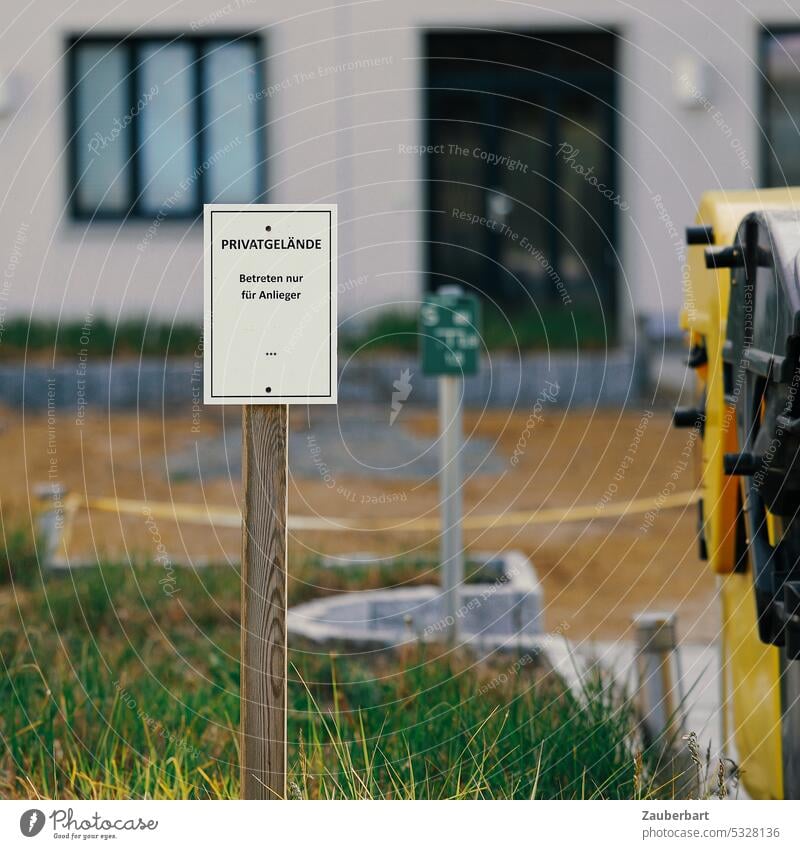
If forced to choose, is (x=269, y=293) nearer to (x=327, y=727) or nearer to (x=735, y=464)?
(x=735, y=464)

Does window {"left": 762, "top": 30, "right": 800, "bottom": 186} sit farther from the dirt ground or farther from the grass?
the grass

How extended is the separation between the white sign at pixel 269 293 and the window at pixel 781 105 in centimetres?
1088

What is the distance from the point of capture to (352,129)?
12.8 meters

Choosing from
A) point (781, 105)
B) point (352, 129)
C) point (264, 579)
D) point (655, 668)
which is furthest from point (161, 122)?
point (264, 579)

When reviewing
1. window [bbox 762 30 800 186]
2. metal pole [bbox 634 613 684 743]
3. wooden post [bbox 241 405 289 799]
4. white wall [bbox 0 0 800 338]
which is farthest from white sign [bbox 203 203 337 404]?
window [bbox 762 30 800 186]

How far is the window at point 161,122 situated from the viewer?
43.8 ft

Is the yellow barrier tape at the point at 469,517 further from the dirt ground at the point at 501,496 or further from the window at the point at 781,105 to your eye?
the window at the point at 781,105

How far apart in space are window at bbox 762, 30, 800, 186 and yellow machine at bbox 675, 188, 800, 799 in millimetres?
9746

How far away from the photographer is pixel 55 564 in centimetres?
621

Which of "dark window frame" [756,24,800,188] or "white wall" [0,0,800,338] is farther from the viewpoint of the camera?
"dark window frame" [756,24,800,188]

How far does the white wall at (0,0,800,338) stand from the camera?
1288 centimetres

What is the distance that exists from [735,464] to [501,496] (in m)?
5.79
